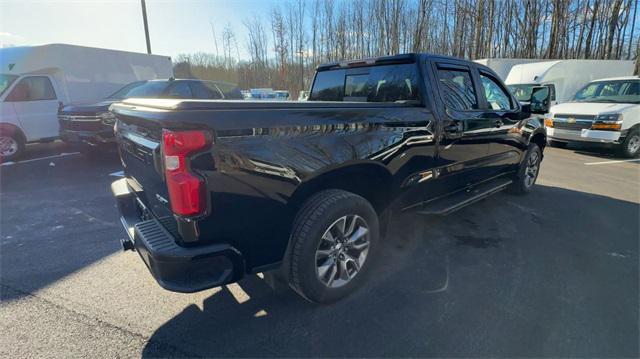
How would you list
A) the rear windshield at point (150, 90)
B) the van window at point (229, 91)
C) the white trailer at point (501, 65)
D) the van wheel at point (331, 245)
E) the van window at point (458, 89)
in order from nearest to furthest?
the van wheel at point (331, 245), the van window at point (458, 89), the rear windshield at point (150, 90), the van window at point (229, 91), the white trailer at point (501, 65)

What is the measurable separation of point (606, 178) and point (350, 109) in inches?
274

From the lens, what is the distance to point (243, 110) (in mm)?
2039

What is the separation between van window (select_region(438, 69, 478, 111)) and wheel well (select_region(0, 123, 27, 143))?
32.1 feet

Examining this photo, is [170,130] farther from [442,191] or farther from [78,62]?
[78,62]

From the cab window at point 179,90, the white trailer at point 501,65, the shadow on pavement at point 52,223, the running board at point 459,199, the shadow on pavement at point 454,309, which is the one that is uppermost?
the white trailer at point 501,65

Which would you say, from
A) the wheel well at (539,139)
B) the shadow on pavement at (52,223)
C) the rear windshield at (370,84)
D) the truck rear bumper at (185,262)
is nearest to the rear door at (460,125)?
the rear windshield at (370,84)

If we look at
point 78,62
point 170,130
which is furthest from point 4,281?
point 78,62

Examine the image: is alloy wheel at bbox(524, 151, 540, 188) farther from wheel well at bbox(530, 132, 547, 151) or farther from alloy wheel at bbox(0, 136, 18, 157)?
alloy wheel at bbox(0, 136, 18, 157)

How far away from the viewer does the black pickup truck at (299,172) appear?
1942 mm

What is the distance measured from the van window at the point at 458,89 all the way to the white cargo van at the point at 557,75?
1032 cm

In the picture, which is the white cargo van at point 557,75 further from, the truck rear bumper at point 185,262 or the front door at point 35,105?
the front door at point 35,105

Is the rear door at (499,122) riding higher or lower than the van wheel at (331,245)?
higher

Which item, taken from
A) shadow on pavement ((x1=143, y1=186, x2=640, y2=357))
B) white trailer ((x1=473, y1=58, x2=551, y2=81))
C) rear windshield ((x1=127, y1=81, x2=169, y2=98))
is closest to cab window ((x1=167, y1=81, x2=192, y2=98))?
rear windshield ((x1=127, y1=81, x2=169, y2=98))

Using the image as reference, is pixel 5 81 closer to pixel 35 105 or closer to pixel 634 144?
pixel 35 105
